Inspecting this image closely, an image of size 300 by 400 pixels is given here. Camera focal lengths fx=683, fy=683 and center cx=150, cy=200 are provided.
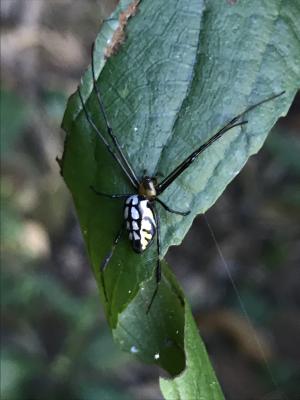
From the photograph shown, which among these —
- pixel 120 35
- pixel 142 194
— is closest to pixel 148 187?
pixel 142 194

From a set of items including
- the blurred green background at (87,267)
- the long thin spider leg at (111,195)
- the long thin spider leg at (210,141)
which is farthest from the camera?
the blurred green background at (87,267)

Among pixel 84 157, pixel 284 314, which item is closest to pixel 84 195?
pixel 84 157

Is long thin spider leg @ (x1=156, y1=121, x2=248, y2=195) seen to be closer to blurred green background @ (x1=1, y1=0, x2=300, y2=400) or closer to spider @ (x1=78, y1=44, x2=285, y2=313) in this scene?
spider @ (x1=78, y1=44, x2=285, y2=313)

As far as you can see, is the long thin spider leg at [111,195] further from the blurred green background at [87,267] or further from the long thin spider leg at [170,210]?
the blurred green background at [87,267]

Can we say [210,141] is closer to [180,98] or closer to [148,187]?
[180,98]

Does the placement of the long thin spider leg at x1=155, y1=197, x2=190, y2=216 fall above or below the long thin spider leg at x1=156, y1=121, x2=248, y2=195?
below

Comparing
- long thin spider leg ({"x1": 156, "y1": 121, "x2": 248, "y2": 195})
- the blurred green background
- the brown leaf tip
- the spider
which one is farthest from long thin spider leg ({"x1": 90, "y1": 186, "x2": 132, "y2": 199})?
the blurred green background

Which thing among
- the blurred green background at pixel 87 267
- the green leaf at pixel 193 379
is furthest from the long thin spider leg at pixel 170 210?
the blurred green background at pixel 87 267
